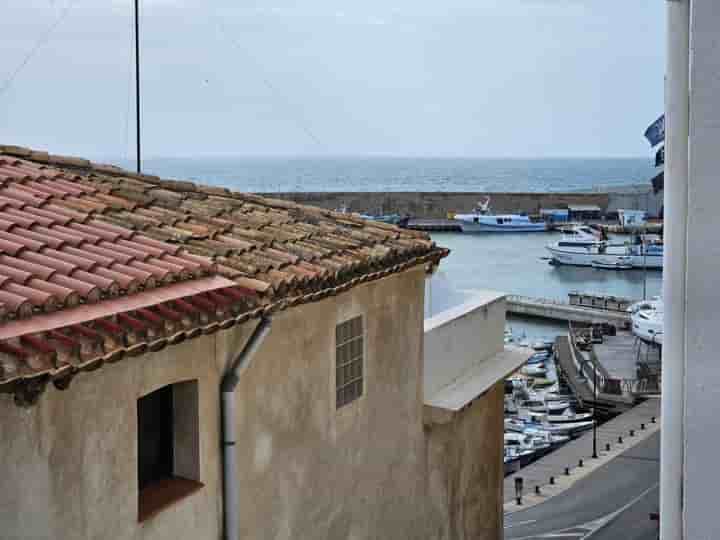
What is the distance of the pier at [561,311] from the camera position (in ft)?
201

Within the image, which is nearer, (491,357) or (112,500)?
(112,500)

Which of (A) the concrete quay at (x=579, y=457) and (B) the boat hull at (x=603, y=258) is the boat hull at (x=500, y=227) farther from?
(A) the concrete quay at (x=579, y=457)

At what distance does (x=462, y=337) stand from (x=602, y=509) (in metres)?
16.8

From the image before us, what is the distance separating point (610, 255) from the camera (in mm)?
83062

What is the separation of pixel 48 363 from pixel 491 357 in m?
8.04

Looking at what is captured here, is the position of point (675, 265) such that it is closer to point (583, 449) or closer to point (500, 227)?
point (583, 449)

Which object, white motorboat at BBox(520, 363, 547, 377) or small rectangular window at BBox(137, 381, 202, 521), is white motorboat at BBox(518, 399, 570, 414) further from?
small rectangular window at BBox(137, 381, 202, 521)

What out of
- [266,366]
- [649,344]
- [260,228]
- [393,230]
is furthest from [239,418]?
[649,344]

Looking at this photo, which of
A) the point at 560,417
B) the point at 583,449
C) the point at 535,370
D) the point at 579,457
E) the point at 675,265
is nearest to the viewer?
the point at 675,265

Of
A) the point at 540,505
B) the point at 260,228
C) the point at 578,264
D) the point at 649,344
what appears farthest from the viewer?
the point at 578,264

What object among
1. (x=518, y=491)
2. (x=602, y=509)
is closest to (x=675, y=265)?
(x=602, y=509)

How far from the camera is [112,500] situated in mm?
5578

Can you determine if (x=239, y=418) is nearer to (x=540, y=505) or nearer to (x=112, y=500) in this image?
(x=112, y=500)

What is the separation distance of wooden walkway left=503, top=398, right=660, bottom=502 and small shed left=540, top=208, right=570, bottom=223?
73.6 meters
